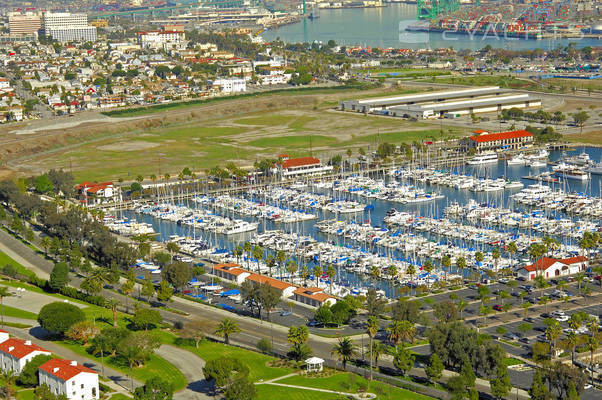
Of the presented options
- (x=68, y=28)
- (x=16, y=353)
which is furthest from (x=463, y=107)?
(x=68, y=28)

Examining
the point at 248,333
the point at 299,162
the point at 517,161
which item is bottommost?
the point at 248,333

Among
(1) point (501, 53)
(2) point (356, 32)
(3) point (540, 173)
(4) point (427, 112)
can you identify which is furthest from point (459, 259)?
(2) point (356, 32)

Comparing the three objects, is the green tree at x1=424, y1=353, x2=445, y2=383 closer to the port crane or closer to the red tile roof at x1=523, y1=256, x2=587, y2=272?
the red tile roof at x1=523, y1=256, x2=587, y2=272

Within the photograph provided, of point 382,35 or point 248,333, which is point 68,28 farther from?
point 248,333

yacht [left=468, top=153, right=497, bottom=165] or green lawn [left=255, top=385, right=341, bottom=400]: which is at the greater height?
yacht [left=468, top=153, right=497, bottom=165]

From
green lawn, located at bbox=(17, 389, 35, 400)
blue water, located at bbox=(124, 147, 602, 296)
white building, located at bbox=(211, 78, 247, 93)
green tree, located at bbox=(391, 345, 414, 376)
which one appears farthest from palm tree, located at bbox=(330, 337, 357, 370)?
white building, located at bbox=(211, 78, 247, 93)
